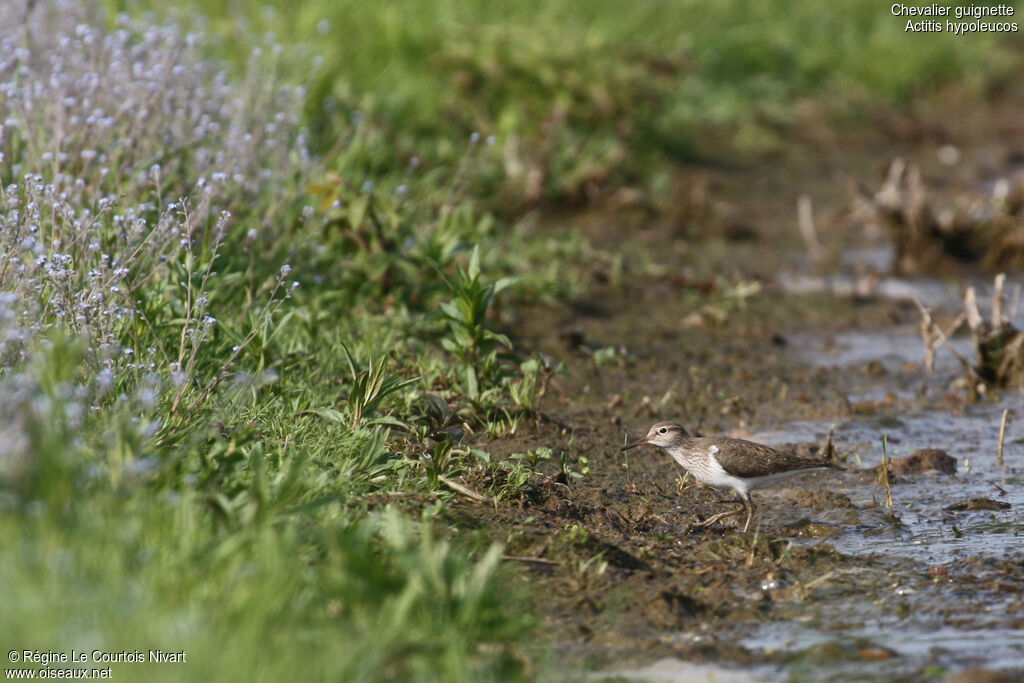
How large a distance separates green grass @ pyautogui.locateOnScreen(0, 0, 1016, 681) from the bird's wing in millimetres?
705

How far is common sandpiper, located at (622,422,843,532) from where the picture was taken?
552 cm

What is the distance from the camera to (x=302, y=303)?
7078 mm

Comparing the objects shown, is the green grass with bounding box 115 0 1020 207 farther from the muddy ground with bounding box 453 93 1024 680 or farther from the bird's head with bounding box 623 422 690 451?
the bird's head with bounding box 623 422 690 451

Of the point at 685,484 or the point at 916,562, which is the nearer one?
the point at 916,562

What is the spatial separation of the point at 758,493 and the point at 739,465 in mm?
678

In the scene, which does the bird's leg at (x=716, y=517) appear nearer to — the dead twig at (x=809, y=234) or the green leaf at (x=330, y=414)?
the green leaf at (x=330, y=414)

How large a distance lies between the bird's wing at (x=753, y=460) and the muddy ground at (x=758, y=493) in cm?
23

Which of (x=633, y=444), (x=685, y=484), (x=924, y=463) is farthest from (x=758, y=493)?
(x=924, y=463)

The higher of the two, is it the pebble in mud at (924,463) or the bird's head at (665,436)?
the bird's head at (665,436)

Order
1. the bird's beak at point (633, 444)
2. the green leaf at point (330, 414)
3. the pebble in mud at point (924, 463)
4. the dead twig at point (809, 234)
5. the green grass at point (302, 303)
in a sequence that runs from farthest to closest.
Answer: the dead twig at point (809, 234) → the pebble in mud at point (924, 463) → the bird's beak at point (633, 444) → the green leaf at point (330, 414) → the green grass at point (302, 303)

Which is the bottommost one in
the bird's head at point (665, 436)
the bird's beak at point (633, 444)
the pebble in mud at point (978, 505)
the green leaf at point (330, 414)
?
the pebble in mud at point (978, 505)

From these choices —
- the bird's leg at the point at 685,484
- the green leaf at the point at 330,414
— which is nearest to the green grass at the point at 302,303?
the green leaf at the point at 330,414

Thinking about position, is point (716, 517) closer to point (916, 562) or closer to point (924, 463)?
point (916, 562)

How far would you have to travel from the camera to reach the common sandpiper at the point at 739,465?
552cm
